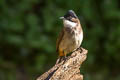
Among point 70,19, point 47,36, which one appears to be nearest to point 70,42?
point 70,19

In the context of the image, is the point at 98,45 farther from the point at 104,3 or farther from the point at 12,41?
the point at 12,41

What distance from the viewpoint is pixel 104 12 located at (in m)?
10.9

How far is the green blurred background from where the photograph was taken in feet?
34.6

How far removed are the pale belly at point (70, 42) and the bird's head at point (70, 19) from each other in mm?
144

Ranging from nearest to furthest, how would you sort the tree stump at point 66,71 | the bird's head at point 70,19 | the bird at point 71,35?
the tree stump at point 66,71
the bird's head at point 70,19
the bird at point 71,35

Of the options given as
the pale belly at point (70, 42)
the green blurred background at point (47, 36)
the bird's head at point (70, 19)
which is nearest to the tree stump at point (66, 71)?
the bird's head at point (70, 19)

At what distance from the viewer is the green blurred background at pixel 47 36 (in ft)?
34.6

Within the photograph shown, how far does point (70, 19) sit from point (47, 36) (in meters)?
3.42

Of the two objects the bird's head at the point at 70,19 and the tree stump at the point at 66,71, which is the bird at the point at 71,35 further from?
the tree stump at the point at 66,71

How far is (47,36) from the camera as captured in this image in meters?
10.7

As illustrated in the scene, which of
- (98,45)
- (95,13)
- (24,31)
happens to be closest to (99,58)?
(98,45)

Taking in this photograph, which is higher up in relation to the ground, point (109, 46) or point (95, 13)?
point (95, 13)

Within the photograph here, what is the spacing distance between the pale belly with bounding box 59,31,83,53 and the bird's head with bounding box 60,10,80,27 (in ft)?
0.47

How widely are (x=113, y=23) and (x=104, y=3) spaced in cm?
46
